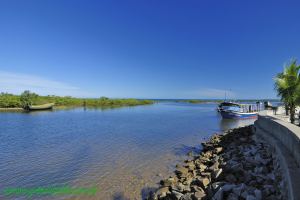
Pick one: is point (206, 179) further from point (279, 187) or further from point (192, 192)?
point (279, 187)

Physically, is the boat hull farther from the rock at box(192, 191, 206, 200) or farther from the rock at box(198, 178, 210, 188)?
the rock at box(192, 191, 206, 200)

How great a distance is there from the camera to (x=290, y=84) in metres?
12.4

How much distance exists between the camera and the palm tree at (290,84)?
12.3 m

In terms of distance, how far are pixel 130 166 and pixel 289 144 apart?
7.65m

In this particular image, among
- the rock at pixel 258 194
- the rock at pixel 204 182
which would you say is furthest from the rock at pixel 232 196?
the rock at pixel 204 182

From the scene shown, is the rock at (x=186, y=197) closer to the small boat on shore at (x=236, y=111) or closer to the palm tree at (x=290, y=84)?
the palm tree at (x=290, y=84)

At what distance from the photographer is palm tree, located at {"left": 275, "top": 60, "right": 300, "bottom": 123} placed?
1227cm

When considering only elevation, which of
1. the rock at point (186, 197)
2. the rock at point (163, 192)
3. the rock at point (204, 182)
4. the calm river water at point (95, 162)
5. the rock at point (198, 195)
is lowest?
the calm river water at point (95, 162)

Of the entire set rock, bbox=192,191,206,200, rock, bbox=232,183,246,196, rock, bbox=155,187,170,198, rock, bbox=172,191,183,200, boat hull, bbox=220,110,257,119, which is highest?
boat hull, bbox=220,110,257,119

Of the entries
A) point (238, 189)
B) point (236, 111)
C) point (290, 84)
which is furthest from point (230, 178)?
point (236, 111)

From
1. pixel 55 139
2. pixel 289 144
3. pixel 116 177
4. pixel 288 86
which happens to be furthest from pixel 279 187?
pixel 55 139

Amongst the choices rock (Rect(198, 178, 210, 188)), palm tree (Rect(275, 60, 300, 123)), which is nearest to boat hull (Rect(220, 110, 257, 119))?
palm tree (Rect(275, 60, 300, 123))

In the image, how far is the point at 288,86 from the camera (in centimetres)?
1245

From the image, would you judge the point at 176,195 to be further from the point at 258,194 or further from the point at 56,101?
the point at 56,101
